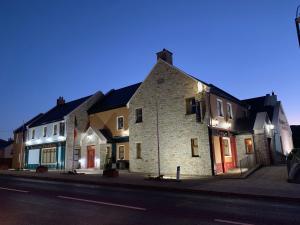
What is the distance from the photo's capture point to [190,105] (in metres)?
21.8

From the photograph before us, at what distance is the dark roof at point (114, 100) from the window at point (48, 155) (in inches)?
285

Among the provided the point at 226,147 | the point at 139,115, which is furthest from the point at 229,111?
the point at 139,115

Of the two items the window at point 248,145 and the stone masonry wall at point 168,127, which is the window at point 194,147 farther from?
the window at point 248,145

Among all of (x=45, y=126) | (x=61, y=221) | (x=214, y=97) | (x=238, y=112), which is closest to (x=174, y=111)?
(x=214, y=97)

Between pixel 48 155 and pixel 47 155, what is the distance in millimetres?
286

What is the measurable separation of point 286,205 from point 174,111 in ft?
46.0

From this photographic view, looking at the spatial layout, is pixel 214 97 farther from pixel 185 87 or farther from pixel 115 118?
pixel 115 118

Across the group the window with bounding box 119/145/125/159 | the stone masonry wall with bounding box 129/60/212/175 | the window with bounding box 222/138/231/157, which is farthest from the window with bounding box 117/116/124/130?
the window with bounding box 222/138/231/157

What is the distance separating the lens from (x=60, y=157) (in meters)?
31.7

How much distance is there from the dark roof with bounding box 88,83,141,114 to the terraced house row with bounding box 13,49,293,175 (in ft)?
0.67

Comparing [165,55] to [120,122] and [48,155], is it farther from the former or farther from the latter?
[48,155]

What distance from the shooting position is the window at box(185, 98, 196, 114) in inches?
844

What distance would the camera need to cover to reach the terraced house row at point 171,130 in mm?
20859

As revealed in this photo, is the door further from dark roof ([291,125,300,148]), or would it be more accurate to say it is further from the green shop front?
dark roof ([291,125,300,148])
